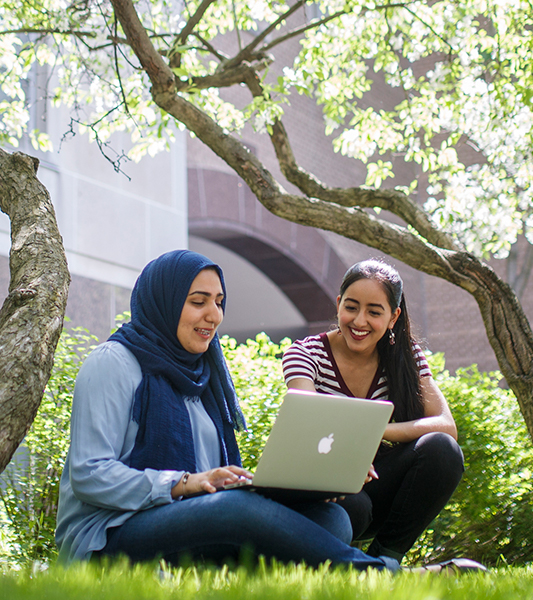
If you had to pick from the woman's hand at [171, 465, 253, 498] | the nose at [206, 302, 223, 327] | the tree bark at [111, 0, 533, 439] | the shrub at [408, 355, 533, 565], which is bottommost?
the shrub at [408, 355, 533, 565]

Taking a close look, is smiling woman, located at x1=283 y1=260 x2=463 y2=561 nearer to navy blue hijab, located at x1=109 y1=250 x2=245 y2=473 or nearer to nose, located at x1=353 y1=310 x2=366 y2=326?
nose, located at x1=353 y1=310 x2=366 y2=326

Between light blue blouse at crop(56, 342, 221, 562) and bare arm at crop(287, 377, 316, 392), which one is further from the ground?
bare arm at crop(287, 377, 316, 392)

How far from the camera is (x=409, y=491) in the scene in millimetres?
2797

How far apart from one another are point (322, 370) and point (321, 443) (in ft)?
3.32

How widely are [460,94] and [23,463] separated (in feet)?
13.3

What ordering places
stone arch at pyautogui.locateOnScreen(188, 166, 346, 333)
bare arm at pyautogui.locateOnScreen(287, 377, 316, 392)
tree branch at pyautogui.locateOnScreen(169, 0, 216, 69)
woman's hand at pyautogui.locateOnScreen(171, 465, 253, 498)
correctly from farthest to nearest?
1. stone arch at pyautogui.locateOnScreen(188, 166, 346, 333)
2. tree branch at pyautogui.locateOnScreen(169, 0, 216, 69)
3. bare arm at pyautogui.locateOnScreen(287, 377, 316, 392)
4. woman's hand at pyautogui.locateOnScreen(171, 465, 253, 498)

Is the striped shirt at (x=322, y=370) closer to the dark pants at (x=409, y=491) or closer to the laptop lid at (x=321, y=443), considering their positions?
the dark pants at (x=409, y=491)

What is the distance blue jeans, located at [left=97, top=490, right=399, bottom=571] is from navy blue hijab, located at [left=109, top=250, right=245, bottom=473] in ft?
0.78

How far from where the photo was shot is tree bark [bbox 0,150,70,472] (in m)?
2.12

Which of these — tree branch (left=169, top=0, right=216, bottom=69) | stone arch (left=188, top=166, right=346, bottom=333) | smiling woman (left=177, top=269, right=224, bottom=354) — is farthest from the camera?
stone arch (left=188, top=166, right=346, bottom=333)

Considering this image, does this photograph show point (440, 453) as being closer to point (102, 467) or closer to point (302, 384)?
point (302, 384)

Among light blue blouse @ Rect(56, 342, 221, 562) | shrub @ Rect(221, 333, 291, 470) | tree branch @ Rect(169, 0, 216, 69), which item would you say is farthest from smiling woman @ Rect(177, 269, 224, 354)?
tree branch @ Rect(169, 0, 216, 69)

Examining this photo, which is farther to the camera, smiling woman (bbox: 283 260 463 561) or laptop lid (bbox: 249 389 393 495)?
smiling woman (bbox: 283 260 463 561)

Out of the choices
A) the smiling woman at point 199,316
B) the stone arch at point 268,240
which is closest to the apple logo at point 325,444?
the smiling woman at point 199,316
